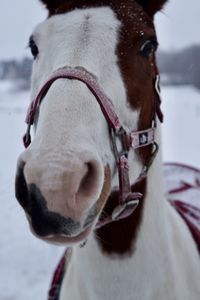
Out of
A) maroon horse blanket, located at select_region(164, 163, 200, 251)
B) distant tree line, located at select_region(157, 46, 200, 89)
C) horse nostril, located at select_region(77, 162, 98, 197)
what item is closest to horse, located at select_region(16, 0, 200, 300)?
horse nostril, located at select_region(77, 162, 98, 197)

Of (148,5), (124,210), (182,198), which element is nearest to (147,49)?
(148,5)

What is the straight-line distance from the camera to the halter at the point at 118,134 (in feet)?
4.66

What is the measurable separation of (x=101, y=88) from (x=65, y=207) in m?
0.47

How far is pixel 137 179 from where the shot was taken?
180 centimetres

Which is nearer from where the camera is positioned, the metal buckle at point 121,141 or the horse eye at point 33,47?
the metal buckle at point 121,141

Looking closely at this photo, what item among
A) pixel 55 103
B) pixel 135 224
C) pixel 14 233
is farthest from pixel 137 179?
pixel 14 233

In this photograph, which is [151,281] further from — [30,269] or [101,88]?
[30,269]

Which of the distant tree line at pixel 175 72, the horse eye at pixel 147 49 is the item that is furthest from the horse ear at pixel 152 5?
the distant tree line at pixel 175 72

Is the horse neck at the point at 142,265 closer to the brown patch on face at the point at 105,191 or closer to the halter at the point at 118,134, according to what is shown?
the halter at the point at 118,134

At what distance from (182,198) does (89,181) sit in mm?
1975

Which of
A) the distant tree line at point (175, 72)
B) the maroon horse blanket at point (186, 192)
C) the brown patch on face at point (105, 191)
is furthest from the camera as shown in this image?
the distant tree line at point (175, 72)

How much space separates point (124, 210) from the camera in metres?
1.70

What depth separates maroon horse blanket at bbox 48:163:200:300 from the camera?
A: 2.34 meters

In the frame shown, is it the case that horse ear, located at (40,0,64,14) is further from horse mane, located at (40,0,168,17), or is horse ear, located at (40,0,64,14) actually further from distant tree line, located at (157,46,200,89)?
distant tree line, located at (157,46,200,89)
